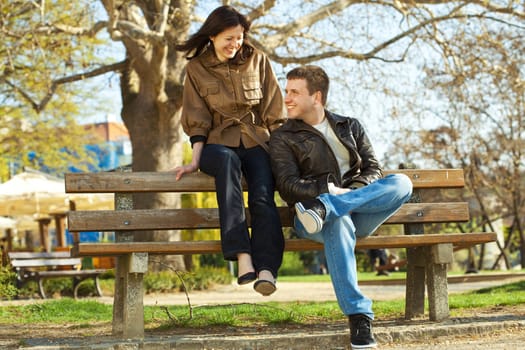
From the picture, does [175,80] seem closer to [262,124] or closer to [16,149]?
[262,124]

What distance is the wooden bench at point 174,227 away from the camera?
5.17 meters

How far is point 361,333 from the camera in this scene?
15.3ft

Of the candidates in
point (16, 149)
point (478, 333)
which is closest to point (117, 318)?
point (478, 333)

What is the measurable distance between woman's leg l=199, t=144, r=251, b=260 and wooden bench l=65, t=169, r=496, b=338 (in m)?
0.16

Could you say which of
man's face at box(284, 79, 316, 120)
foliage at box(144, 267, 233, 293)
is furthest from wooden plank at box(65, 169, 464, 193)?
foliage at box(144, 267, 233, 293)

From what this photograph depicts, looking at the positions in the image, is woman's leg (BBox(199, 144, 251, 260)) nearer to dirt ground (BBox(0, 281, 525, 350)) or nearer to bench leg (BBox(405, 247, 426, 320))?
dirt ground (BBox(0, 281, 525, 350))

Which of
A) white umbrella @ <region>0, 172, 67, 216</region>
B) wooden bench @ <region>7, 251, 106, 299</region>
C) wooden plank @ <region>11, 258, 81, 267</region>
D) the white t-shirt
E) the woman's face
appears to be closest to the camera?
the white t-shirt

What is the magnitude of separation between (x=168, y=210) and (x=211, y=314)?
1.68 metres

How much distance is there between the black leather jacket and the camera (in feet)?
17.2

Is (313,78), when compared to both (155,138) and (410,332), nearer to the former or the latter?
(410,332)

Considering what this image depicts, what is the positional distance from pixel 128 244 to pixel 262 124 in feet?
4.59

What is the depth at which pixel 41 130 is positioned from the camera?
27.6 m

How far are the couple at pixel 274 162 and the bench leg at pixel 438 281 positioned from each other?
0.75m

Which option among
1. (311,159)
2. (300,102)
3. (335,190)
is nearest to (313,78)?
(300,102)
